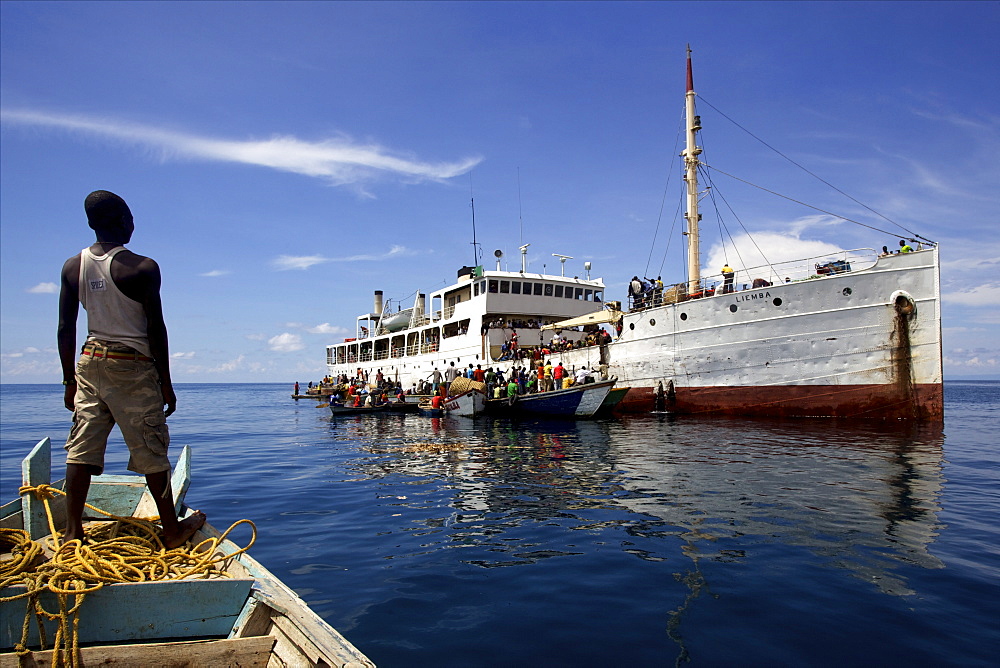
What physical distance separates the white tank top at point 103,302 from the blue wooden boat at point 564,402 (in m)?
20.0

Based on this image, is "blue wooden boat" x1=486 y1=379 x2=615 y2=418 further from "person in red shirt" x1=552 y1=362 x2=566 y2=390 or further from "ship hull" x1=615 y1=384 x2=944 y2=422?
"ship hull" x1=615 y1=384 x2=944 y2=422

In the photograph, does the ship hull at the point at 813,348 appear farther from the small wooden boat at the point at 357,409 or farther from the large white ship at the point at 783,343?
the small wooden boat at the point at 357,409

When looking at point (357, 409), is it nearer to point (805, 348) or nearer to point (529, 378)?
point (529, 378)

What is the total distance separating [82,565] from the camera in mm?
3041

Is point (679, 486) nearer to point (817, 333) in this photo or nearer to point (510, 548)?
point (510, 548)

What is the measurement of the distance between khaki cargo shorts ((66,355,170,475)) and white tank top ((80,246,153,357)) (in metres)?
0.16

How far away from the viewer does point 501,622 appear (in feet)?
15.6

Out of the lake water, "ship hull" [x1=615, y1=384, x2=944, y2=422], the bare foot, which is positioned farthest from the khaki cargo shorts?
"ship hull" [x1=615, y1=384, x2=944, y2=422]

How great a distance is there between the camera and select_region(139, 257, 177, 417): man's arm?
3.65 meters

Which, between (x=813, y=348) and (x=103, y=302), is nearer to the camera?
(x=103, y=302)

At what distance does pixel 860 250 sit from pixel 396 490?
16.4m

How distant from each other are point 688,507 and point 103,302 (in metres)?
7.64

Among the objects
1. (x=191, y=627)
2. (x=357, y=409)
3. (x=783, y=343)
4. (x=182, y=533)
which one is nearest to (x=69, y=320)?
(x=182, y=533)

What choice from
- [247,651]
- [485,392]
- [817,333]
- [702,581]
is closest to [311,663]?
[247,651]
